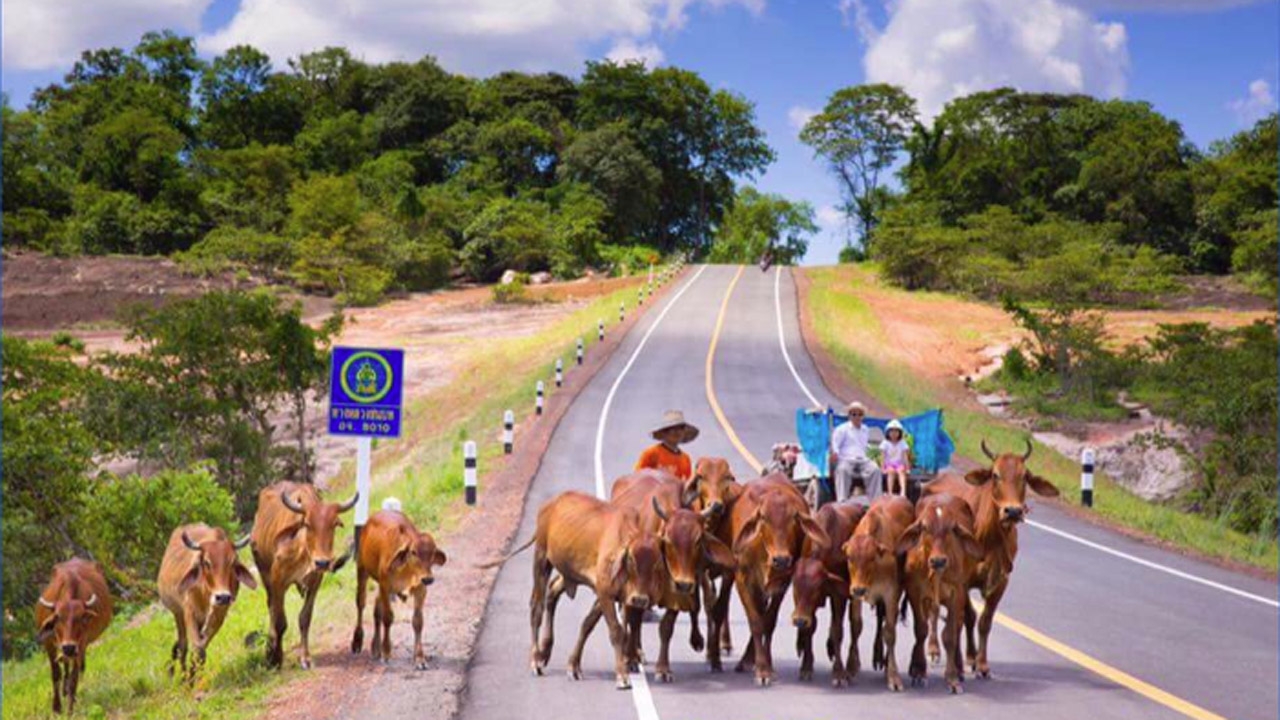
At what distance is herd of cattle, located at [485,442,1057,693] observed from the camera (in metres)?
9.67

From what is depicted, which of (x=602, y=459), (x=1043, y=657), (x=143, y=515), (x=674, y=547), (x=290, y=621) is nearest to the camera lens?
(x=674, y=547)

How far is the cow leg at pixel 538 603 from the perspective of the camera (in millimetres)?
10703

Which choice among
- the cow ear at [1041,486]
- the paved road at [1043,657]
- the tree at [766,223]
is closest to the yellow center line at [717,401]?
the paved road at [1043,657]

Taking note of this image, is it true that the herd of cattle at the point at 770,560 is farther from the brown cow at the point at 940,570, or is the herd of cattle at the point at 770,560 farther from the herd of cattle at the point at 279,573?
the herd of cattle at the point at 279,573

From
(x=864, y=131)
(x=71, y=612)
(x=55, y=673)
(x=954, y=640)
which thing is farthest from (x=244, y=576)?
(x=864, y=131)

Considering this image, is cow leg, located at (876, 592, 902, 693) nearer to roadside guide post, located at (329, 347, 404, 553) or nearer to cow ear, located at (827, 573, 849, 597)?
cow ear, located at (827, 573, 849, 597)

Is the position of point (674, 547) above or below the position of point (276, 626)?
above

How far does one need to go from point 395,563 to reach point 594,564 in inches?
70.8

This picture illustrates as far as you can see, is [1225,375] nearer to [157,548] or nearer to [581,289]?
[157,548]

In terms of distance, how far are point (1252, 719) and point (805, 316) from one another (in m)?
49.8

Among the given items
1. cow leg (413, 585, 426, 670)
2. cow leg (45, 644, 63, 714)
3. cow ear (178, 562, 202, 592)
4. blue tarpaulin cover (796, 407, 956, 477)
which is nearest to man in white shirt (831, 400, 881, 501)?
blue tarpaulin cover (796, 407, 956, 477)

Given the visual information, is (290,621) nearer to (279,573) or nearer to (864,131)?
(279,573)

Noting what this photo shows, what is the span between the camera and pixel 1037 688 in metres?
10.5

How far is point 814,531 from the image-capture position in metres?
10.1
